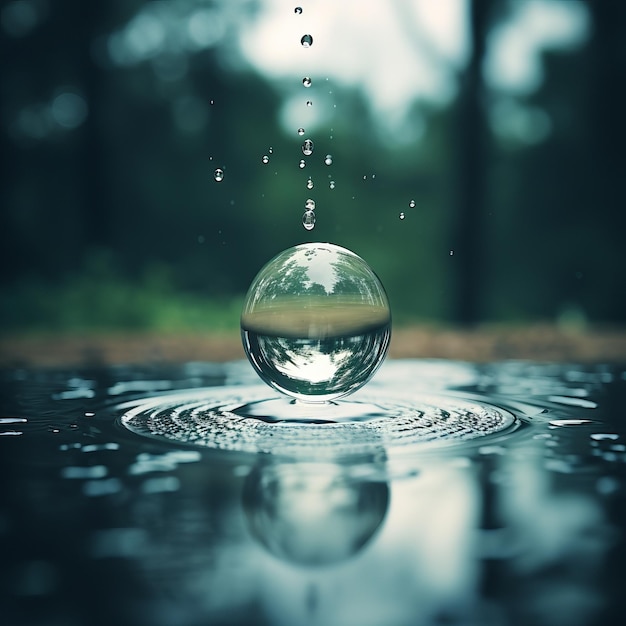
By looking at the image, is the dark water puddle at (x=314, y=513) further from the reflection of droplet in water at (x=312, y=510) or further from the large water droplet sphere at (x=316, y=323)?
the large water droplet sphere at (x=316, y=323)

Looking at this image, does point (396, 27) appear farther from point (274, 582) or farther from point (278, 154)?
point (274, 582)

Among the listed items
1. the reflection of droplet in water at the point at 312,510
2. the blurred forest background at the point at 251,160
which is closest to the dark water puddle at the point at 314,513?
the reflection of droplet in water at the point at 312,510

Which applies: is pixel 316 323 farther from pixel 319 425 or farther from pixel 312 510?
pixel 312 510

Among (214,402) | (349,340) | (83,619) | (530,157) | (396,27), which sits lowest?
(83,619)

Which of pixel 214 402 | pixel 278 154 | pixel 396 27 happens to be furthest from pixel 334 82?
pixel 214 402

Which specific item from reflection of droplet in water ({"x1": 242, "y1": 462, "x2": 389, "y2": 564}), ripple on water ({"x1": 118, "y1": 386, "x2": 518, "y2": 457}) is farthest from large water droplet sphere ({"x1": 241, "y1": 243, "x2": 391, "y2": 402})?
reflection of droplet in water ({"x1": 242, "y1": 462, "x2": 389, "y2": 564})

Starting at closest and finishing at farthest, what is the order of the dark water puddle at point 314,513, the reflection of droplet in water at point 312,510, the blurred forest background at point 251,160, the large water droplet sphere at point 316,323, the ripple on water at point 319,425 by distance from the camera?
the dark water puddle at point 314,513 < the reflection of droplet in water at point 312,510 < the ripple on water at point 319,425 < the large water droplet sphere at point 316,323 < the blurred forest background at point 251,160
